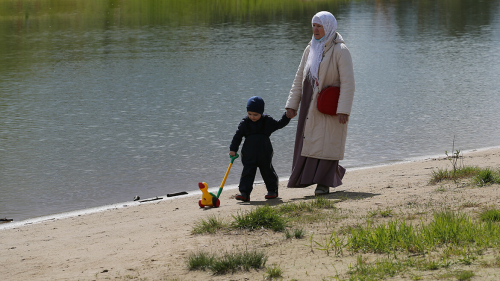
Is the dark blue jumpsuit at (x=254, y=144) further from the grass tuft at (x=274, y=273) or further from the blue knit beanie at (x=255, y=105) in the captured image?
the grass tuft at (x=274, y=273)

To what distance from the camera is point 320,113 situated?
19.8 feet

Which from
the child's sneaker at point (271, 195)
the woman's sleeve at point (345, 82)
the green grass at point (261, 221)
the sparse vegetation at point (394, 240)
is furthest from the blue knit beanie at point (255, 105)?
the green grass at point (261, 221)

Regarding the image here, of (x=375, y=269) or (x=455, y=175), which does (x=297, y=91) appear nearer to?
(x=455, y=175)

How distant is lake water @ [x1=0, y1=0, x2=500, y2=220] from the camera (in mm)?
8281

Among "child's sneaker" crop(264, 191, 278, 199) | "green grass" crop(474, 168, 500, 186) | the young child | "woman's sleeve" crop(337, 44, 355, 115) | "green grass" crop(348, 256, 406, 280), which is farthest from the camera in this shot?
"child's sneaker" crop(264, 191, 278, 199)

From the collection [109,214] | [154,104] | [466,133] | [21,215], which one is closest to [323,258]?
[109,214]

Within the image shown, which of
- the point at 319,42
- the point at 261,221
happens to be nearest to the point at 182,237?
the point at 261,221

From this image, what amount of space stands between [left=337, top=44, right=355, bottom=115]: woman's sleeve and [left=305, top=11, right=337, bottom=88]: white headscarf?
0.57 ft

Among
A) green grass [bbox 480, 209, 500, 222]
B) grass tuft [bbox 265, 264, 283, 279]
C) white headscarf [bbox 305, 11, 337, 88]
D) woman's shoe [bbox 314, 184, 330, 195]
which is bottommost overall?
woman's shoe [bbox 314, 184, 330, 195]

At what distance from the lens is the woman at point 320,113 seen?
233 inches

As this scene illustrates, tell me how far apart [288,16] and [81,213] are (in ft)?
94.7

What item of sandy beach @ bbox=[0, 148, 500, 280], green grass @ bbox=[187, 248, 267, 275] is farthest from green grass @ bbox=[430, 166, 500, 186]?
green grass @ bbox=[187, 248, 267, 275]

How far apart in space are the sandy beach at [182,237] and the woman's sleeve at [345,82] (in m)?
0.81

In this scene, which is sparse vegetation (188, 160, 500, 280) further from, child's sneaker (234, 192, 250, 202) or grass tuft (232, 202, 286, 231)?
child's sneaker (234, 192, 250, 202)
